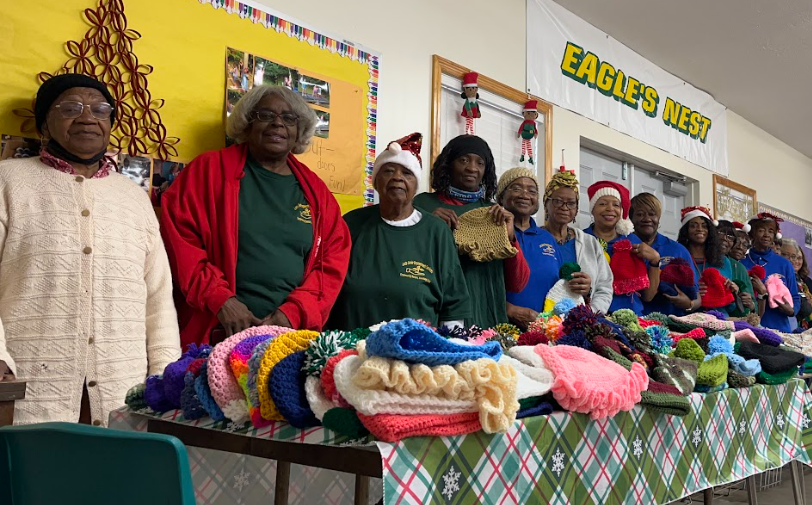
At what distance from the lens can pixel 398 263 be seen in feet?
8.59

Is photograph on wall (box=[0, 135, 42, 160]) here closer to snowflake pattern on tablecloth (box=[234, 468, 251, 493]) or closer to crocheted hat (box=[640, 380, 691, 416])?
snowflake pattern on tablecloth (box=[234, 468, 251, 493])

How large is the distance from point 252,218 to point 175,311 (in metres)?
0.40

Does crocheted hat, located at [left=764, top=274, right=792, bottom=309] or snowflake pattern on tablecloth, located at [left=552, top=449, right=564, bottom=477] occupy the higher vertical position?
crocheted hat, located at [left=764, top=274, right=792, bottom=309]

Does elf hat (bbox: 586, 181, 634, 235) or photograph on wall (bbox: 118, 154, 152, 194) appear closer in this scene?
photograph on wall (bbox: 118, 154, 152, 194)

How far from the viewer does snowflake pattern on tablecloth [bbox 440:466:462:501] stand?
3.64 feet

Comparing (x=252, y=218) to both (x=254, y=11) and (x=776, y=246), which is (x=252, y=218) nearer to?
(x=254, y=11)

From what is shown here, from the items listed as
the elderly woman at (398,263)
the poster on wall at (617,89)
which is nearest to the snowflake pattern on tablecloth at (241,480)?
the elderly woman at (398,263)

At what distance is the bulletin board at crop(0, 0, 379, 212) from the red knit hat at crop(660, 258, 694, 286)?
180 centimetres

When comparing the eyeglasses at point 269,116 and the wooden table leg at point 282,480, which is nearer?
the wooden table leg at point 282,480

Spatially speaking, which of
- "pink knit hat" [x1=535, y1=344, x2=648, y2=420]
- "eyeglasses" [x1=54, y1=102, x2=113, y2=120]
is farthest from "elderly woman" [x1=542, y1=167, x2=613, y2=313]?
"eyeglasses" [x1=54, y1=102, x2=113, y2=120]

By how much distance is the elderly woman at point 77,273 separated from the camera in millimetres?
1889

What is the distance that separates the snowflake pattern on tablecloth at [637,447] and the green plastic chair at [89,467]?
1.06m

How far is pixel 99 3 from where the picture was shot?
98.0 inches

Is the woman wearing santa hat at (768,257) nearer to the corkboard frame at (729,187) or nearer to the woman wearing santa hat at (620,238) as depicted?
the corkboard frame at (729,187)
